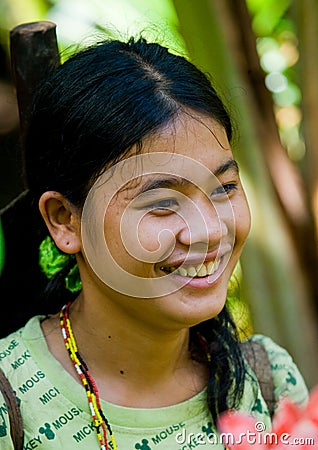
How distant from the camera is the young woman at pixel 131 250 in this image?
53.0 inches

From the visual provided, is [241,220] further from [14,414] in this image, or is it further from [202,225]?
[14,414]

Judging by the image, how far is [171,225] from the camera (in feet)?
4.36

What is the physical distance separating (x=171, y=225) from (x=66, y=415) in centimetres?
34

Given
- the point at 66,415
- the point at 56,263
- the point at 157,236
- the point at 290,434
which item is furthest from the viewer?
the point at 56,263

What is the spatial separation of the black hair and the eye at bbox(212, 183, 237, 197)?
0.10m

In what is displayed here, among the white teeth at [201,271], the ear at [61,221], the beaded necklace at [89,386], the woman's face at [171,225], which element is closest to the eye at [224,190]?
the woman's face at [171,225]

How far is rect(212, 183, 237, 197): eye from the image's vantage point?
Result: 1376mm

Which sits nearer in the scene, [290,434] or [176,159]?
[290,434]

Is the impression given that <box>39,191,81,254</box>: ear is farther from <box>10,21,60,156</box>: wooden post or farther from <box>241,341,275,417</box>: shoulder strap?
<box>241,341,275,417</box>: shoulder strap

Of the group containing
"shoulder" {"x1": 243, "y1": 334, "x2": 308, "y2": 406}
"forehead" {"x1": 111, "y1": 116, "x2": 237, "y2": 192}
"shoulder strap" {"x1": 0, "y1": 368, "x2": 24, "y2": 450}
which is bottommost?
"shoulder" {"x1": 243, "y1": 334, "x2": 308, "y2": 406}

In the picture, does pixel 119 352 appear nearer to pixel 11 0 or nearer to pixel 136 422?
pixel 136 422

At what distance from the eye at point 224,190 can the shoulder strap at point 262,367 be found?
0.35 m

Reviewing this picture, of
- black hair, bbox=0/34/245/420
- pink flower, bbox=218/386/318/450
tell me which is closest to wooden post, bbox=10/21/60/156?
black hair, bbox=0/34/245/420

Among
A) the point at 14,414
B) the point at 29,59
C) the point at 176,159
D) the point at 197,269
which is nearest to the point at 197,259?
the point at 197,269
